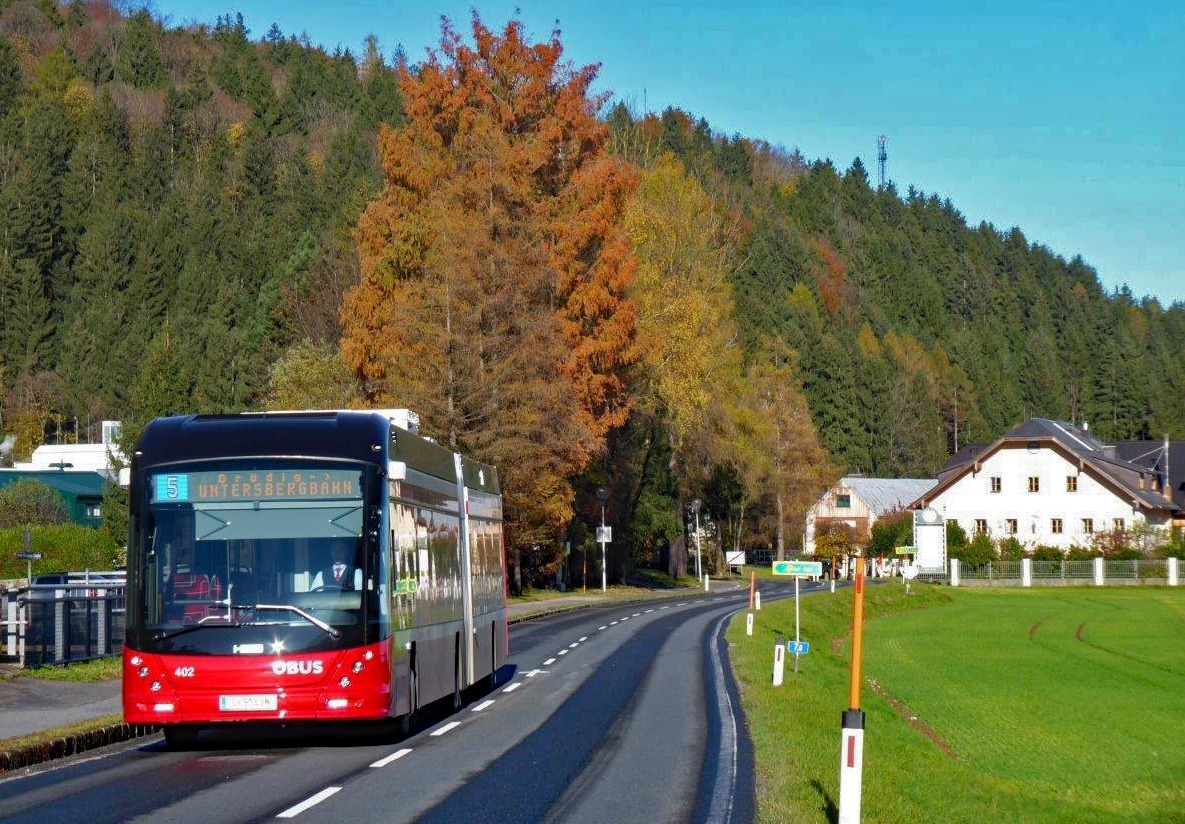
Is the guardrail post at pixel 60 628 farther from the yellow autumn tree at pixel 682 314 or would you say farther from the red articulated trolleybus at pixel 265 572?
the yellow autumn tree at pixel 682 314

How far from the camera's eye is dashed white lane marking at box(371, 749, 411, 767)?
1443cm

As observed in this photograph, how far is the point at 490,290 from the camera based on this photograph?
166 feet

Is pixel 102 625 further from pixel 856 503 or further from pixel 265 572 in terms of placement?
pixel 856 503

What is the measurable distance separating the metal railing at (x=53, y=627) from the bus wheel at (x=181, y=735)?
259 inches

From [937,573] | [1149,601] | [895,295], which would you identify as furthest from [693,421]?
[895,295]

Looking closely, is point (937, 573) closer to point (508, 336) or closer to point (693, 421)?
point (693, 421)

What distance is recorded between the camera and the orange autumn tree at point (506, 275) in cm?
4922

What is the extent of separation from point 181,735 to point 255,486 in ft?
9.84

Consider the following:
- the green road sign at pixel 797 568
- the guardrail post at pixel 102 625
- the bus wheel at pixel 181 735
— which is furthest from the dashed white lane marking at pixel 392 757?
the guardrail post at pixel 102 625

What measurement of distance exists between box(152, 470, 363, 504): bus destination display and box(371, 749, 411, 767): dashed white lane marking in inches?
99.3

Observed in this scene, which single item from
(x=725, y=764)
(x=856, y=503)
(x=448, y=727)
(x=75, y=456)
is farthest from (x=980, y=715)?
(x=856, y=503)

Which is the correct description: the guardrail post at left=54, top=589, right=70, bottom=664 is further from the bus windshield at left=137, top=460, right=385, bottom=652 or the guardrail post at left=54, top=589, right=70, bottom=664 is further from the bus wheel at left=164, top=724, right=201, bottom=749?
the bus windshield at left=137, top=460, right=385, bottom=652

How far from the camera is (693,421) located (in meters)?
64.9

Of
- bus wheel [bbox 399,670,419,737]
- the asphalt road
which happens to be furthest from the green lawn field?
bus wheel [bbox 399,670,419,737]
